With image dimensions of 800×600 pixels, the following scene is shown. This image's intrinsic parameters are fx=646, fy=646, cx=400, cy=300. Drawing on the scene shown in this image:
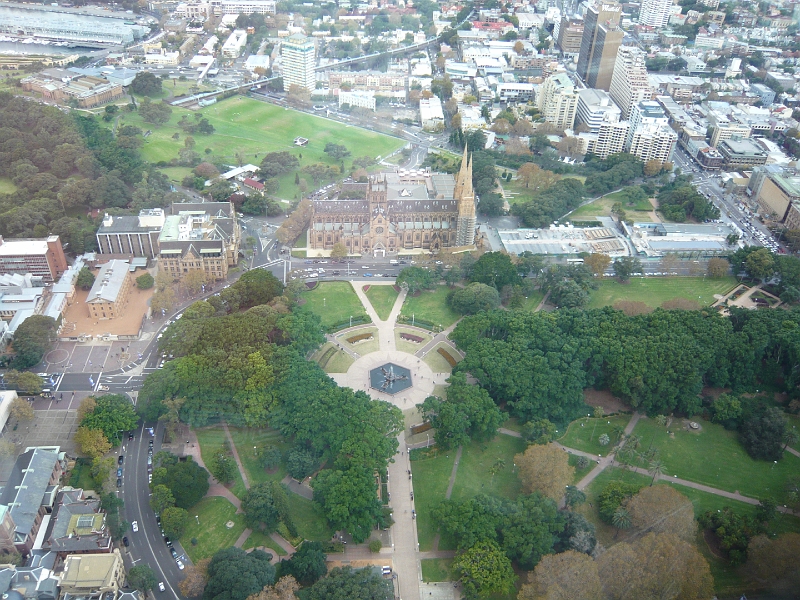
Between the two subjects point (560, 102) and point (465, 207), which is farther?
point (560, 102)

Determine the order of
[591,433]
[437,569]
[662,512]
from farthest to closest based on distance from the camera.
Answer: [591,433], [662,512], [437,569]

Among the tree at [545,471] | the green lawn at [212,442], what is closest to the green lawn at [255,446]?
the green lawn at [212,442]

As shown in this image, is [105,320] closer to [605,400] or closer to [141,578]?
[141,578]

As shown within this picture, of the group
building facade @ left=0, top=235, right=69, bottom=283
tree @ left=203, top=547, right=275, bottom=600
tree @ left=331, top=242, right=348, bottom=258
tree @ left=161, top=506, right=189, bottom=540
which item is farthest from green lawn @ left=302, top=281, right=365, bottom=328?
tree @ left=203, top=547, right=275, bottom=600

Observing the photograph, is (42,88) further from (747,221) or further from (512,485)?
(747,221)

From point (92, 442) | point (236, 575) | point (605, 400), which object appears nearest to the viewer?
point (236, 575)

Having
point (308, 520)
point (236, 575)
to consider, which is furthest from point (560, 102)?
point (236, 575)

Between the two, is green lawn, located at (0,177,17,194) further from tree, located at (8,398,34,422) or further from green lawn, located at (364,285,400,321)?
green lawn, located at (364,285,400,321)
